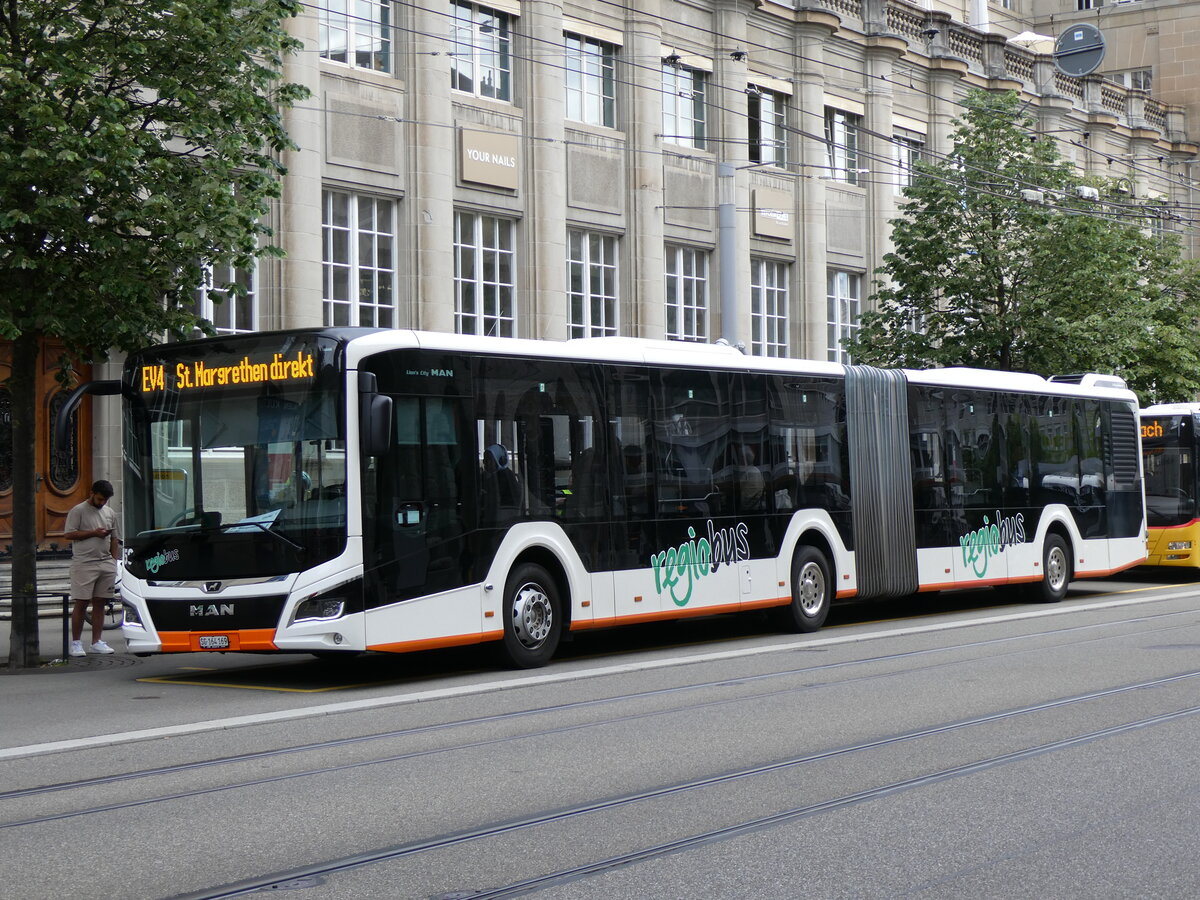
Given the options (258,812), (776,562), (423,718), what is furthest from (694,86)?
(258,812)

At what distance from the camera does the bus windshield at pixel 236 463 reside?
12336 mm

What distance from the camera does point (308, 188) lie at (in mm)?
25000

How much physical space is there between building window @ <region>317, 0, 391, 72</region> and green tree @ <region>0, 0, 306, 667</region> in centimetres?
1121

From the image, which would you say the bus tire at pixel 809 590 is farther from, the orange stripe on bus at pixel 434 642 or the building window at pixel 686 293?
the building window at pixel 686 293

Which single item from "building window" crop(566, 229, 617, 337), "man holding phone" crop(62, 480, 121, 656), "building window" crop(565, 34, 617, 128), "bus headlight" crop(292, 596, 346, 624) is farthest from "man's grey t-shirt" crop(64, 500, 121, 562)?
"building window" crop(565, 34, 617, 128)

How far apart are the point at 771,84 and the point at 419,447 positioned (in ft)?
77.1

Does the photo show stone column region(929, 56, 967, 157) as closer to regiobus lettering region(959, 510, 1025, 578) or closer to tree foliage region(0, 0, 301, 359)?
regiobus lettering region(959, 510, 1025, 578)

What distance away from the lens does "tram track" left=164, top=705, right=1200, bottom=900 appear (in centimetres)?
602

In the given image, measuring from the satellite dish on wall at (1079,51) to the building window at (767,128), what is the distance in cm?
1211

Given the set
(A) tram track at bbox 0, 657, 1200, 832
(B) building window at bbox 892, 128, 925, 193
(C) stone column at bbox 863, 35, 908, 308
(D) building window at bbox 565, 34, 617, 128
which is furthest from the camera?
(B) building window at bbox 892, 128, 925, 193

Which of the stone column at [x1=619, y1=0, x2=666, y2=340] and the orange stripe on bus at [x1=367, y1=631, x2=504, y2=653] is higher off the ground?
the stone column at [x1=619, y1=0, x2=666, y2=340]

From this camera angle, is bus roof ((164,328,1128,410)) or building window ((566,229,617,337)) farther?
building window ((566,229,617,337))

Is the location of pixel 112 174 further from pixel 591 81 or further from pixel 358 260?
pixel 591 81

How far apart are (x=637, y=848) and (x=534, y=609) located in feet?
24.2
